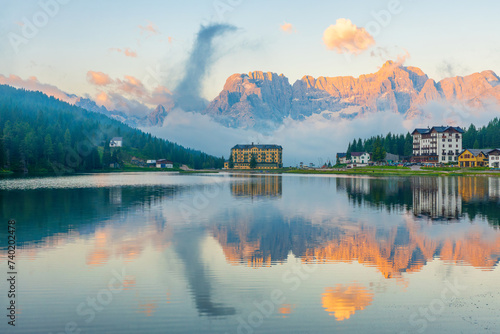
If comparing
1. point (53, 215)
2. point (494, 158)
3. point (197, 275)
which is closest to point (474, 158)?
point (494, 158)

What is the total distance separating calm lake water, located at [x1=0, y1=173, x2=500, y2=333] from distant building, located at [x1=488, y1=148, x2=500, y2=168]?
162 metres

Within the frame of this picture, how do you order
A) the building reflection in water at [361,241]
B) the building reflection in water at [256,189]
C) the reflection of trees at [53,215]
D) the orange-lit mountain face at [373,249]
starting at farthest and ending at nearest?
1. the building reflection in water at [256,189]
2. the reflection of trees at [53,215]
3. the building reflection in water at [361,241]
4. the orange-lit mountain face at [373,249]

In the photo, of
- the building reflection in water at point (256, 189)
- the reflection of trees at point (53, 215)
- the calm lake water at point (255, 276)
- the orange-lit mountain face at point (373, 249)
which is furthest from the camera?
the building reflection in water at point (256, 189)

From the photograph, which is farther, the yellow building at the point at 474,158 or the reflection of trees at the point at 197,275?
the yellow building at the point at 474,158

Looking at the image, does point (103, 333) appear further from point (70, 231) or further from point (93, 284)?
point (70, 231)

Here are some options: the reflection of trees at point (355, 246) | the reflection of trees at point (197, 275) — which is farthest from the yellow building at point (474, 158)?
the reflection of trees at point (197, 275)

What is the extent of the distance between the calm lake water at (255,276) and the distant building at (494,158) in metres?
162

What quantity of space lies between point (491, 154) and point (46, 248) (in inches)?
7735

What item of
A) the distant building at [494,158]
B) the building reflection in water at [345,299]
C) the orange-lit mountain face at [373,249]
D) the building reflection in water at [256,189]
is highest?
the distant building at [494,158]

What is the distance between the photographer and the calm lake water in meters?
13.4

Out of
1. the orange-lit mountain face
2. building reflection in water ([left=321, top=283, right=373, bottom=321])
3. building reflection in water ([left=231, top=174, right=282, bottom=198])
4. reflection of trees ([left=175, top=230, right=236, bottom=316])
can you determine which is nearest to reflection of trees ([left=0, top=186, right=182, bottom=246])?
reflection of trees ([left=175, top=230, right=236, bottom=316])

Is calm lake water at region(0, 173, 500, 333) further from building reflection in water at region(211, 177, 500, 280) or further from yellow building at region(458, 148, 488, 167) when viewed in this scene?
yellow building at region(458, 148, 488, 167)

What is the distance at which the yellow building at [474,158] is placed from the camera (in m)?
178

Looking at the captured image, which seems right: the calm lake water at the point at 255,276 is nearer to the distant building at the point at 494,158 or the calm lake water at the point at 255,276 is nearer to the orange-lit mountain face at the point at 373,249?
the orange-lit mountain face at the point at 373,249
